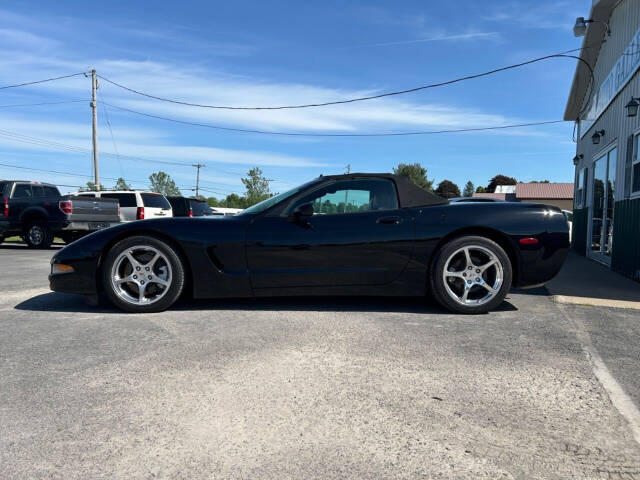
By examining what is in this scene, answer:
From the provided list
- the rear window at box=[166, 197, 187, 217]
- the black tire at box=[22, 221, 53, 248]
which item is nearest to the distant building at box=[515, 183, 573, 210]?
the rear window at box=[166, 197, 187, 217]

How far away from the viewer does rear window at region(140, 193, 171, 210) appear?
49.3 ft

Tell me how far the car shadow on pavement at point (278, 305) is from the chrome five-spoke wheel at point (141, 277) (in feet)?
0.75

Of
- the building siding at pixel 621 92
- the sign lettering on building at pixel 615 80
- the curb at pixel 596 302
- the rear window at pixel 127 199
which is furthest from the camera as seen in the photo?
the rear window at pixel 127 199

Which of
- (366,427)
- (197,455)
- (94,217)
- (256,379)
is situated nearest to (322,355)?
(256,379)

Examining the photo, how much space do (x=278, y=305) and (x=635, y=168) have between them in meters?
7.17

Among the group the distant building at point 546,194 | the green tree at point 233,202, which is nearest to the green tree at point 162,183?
the green tree at point 233,202

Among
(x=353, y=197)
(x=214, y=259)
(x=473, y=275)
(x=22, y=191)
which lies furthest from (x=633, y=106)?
(x=22, y=191)

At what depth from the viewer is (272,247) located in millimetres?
4324

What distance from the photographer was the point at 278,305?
467 centimetres

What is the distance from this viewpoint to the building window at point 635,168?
810 centimetres

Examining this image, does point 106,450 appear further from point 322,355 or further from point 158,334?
point 158,334

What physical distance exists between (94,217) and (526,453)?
13.2 m

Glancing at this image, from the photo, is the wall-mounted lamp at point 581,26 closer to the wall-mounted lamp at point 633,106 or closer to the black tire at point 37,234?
the wall-mounted lamp at point 633,106

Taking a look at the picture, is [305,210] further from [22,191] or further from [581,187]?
[581,187]
